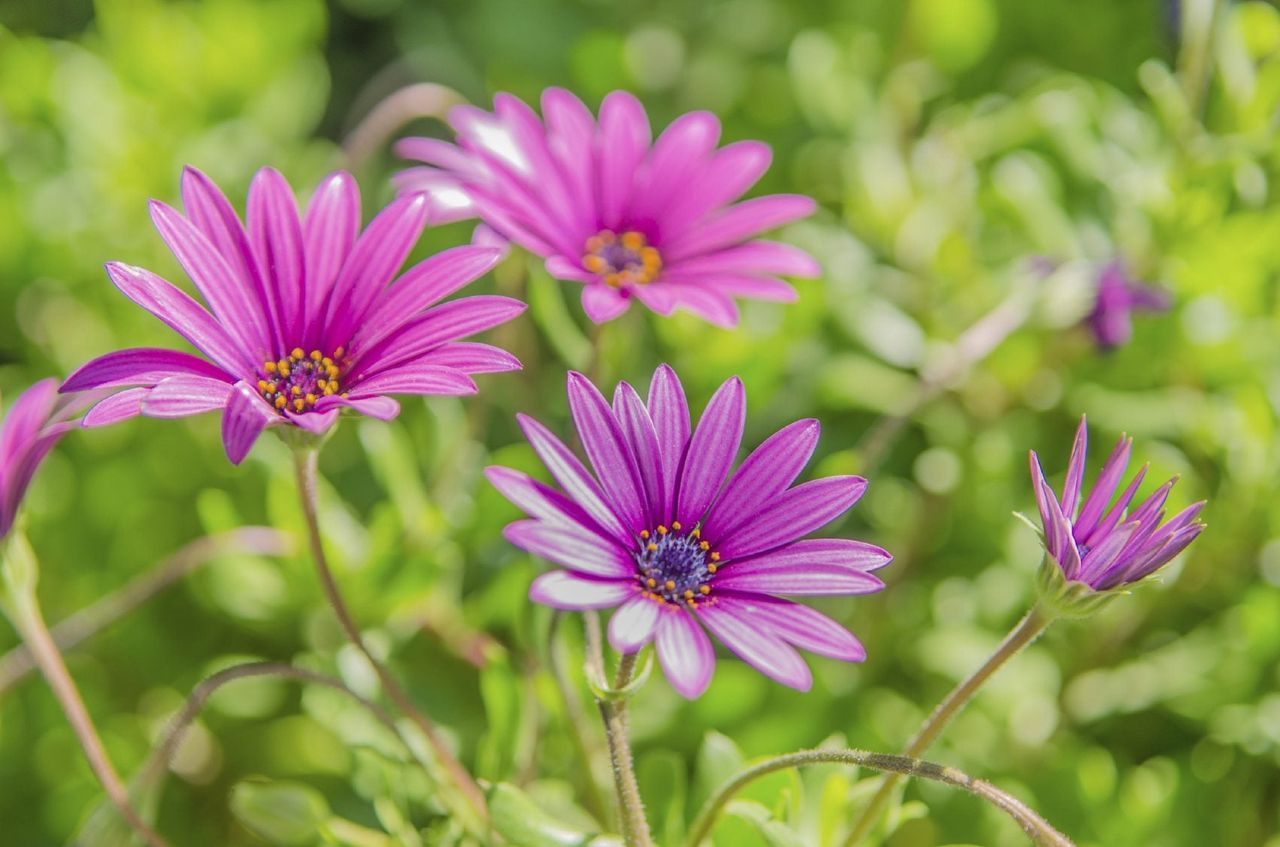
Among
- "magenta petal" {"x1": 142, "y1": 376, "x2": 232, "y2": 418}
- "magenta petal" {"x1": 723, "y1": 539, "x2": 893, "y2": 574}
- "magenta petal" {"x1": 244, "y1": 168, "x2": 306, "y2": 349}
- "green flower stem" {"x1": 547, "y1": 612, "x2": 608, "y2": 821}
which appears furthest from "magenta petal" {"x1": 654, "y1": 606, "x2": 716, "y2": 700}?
"magenta petal" {"x1": 244, "y1": 168, "x2": 306, "y2": 349}

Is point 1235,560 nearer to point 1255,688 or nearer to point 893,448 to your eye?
point 1255,688

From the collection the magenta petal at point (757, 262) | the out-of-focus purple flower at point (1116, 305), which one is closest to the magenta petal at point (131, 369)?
the magenta petal at point (757, 262)

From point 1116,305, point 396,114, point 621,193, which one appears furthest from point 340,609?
point 1116,305

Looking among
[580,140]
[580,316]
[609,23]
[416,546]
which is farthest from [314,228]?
[609,23]

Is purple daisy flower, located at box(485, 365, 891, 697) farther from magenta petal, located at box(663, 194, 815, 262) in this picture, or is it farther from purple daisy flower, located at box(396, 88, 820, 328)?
magenta petal, located at box(663, 194, 815, 262)

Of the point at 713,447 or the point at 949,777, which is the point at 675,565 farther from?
the point at 949,777

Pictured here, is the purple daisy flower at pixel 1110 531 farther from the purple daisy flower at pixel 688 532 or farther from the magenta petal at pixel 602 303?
the magenta petal at pixel 602 303

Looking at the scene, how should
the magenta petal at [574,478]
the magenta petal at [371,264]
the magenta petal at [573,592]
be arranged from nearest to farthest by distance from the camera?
the magenta petal at [573,592]
the magenta petal at [574,478]
the magenta petal at [371,264]
